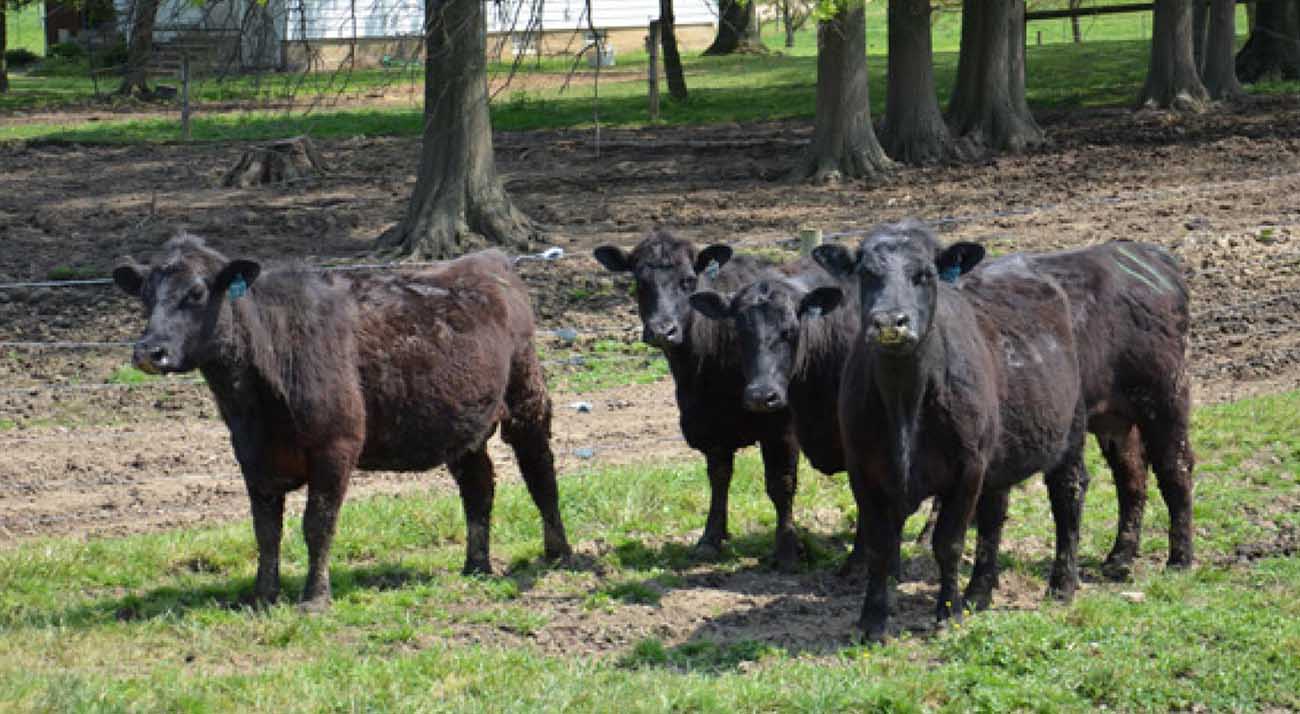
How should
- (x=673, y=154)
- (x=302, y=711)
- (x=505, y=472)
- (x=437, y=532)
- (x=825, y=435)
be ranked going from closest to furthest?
1. (x=302, y=711)
2. (x=825, y=435)
3. (x=437, y=532)
4. (x=505, y=472)
5. (x=673, y=154)

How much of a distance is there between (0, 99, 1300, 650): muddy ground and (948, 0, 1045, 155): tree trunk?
838 mm

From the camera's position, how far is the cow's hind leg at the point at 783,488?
10656 mm

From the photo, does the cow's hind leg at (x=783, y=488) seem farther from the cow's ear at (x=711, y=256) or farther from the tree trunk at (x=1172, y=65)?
the tree trunk at (x=1172, y=65)

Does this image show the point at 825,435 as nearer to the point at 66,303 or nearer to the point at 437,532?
the point at 437,532

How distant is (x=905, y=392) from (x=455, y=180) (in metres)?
12.0

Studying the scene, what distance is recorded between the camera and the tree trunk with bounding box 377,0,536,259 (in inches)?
771

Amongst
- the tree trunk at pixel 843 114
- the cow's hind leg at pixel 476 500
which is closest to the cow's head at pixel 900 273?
the cow's hind leg at pixel 476 500

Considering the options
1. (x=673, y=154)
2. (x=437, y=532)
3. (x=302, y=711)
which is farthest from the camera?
(x=673, y=154)

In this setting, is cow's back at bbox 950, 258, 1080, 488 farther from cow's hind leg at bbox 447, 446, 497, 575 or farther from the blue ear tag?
the blue ear tag

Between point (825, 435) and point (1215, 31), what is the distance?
22.6 metres

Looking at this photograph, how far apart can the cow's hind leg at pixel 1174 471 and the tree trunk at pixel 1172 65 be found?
781 inches

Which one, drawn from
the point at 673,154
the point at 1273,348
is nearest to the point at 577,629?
the point at 1273,348

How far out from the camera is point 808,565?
10734 mm

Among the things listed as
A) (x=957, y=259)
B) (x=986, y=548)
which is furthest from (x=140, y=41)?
(x=986, y=548)
